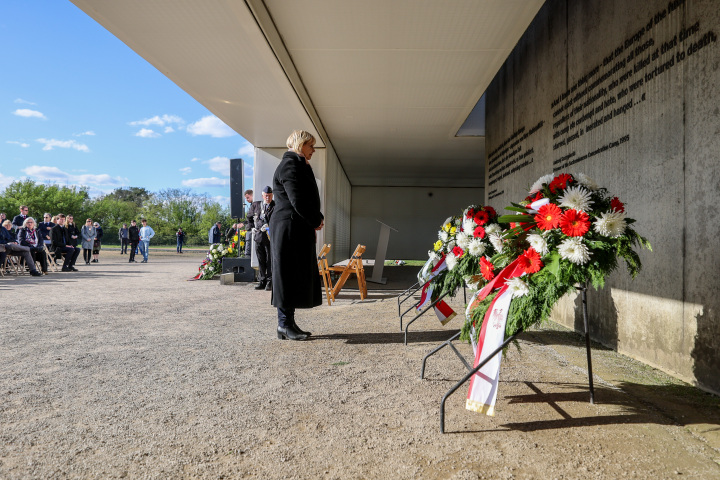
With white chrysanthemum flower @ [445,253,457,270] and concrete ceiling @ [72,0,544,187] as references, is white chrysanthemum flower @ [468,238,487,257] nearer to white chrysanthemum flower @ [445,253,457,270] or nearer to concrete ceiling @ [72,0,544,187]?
white chrysanthemum flower @ [445,253,457,270]

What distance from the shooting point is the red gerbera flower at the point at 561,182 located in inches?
105

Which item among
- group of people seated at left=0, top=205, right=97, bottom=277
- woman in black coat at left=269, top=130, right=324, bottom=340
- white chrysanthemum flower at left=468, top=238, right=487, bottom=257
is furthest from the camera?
group of people seated at left=0, top=205, right=97, bottom=277

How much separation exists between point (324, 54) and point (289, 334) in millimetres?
4171

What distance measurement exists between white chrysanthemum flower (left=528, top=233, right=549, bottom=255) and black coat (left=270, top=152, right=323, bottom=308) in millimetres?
2257

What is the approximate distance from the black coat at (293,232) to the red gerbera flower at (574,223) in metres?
2.39

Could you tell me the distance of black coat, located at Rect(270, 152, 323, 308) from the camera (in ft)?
14.3

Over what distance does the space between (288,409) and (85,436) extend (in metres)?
0.96

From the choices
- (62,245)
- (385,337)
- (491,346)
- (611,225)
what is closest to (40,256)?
(62,245)

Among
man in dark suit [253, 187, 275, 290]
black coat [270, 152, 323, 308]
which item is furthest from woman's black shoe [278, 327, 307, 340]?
man in dark suit [253, 187, 275, 290]

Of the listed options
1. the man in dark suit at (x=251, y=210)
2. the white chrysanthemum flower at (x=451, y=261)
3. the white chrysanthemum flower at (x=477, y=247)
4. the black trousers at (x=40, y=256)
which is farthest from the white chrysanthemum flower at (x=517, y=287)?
the black trousers at (x=40, y=256)

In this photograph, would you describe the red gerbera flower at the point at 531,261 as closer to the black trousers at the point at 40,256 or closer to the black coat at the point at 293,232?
the black coat at the point at 293,232

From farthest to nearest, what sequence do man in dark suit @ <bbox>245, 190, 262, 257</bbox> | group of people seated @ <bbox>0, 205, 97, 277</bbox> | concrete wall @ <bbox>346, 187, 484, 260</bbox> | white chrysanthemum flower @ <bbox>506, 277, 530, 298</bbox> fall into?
concrete wall @ <bbox>346, 187, 484, 260</bbox> → group of people seated @ <bbox>0, 205, 97, 277</bbox> → man in dark suit @ <bbox>245, 190, 262, 257</bbox> → white chrysanthemum flower @ <bbox>506, 277, 530, 298</bbox>

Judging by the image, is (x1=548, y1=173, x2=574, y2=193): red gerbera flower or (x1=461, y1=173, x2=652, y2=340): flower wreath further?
(x1=548, y1=173, x2=574, y2=193): red gerbera flower

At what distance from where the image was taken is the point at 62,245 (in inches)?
567
